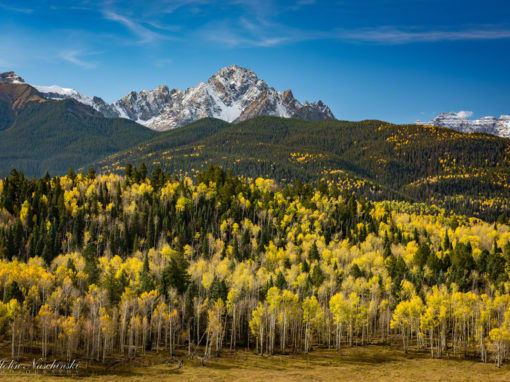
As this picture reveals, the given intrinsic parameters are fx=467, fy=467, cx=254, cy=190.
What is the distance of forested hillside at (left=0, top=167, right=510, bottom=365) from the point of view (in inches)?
4146

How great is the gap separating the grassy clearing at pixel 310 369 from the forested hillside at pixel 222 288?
17.1ft

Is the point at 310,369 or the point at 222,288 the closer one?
the point at 310,369

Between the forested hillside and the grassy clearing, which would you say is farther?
the forested hillside

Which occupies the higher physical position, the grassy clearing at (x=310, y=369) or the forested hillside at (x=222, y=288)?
the forested hillside at (x=222, y=288)

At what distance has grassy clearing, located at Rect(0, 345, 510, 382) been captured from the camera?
89562 millimetres

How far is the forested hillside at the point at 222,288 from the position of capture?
4146 inches

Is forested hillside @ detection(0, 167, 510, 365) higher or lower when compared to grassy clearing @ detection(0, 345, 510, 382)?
higher

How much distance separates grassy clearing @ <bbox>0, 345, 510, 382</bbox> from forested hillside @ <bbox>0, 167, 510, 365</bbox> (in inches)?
205

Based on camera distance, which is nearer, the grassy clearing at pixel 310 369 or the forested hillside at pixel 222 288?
the grassy clearing at pixel 310 369

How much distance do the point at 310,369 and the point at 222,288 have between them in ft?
103

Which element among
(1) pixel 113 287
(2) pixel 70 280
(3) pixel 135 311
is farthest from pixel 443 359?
(2) pixel 70 280

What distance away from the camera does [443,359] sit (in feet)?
352

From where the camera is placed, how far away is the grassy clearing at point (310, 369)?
89562 mm

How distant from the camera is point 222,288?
390 ft
